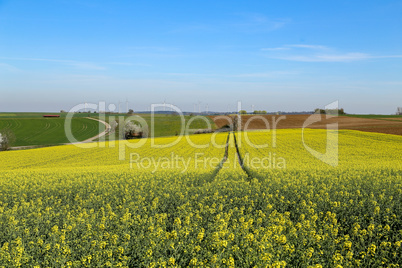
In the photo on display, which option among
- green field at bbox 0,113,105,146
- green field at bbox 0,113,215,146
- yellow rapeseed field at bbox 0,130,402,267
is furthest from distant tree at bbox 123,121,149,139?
yellow rapeseed field at bbox 0,130,402,267

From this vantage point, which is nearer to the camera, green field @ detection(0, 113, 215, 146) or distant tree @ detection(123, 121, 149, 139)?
distant tree @ detection(123, 121, 149, 139)

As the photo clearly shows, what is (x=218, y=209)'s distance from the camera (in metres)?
12.8

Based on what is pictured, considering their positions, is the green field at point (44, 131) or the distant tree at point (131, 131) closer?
the distant tree at point (131, 131)

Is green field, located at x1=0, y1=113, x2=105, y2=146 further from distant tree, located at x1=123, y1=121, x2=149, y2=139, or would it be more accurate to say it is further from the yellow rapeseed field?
the yellow rapeseed field

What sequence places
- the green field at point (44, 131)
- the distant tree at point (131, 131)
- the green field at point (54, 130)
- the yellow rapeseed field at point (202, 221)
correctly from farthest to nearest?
the green field at point (54, 130) < the green field at point (44, 131) < the distant tree at point (131, 131) < the yellow rapeseed field at point (202, 221)

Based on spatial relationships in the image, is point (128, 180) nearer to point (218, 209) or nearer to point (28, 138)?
point (218, 209)

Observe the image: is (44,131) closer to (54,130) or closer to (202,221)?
(54,130)

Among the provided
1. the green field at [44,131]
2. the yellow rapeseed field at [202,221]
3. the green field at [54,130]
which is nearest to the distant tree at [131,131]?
the green field at [54,130]

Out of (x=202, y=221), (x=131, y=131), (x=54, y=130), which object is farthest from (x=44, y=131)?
(x=202, y=221)

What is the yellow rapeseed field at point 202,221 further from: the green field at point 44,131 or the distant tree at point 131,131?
the green field at point 44,131

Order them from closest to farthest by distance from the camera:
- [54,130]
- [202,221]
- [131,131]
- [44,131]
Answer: [202,221]
[131,131]
[44,131]
[54,130]

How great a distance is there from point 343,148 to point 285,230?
33.2 metres

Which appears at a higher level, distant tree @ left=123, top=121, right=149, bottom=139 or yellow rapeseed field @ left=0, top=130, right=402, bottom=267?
distant tree @ left=123, top=121, right=149, bottom=139

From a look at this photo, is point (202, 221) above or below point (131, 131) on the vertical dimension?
below
